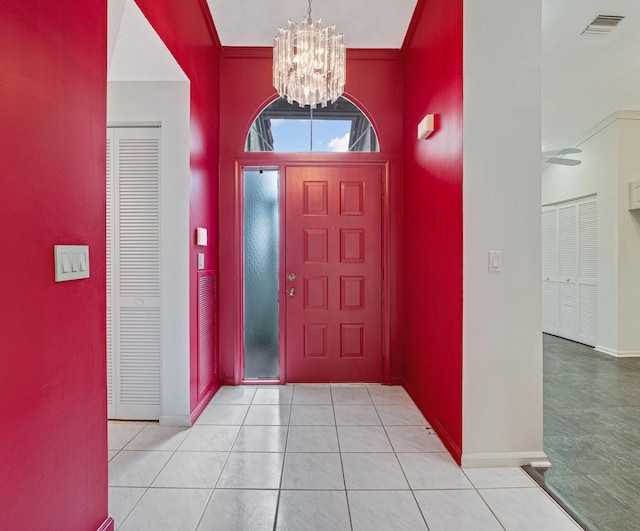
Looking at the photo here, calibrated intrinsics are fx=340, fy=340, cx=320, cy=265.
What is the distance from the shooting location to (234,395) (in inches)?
114

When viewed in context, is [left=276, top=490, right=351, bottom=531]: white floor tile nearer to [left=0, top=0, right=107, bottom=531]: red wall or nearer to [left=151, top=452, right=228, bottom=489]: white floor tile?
[left=151, top=452, right=228, bottom=489]: white floor tile

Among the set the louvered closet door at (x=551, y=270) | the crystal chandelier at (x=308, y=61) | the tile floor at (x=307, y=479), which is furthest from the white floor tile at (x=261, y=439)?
the louvered closet door at (x=551, y=270)

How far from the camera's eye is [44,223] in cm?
108

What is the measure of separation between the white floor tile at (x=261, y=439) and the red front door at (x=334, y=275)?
878 millimetres

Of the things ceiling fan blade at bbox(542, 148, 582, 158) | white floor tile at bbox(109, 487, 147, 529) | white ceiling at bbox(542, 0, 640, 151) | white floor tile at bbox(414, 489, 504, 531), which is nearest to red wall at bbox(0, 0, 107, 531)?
white floor tile at bbox(109, 487, 147, 529)

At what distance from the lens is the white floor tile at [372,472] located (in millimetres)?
1745

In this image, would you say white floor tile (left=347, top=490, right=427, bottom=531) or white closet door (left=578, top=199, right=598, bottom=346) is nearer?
white floor tile (left=347, top=490, right=427, bottom=531)

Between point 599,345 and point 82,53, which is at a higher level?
point 82,53

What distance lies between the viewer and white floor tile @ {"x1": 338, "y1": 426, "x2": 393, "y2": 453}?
209 cm

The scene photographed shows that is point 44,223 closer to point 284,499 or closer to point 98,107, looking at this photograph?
point 98,107

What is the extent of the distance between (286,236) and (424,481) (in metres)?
2.17

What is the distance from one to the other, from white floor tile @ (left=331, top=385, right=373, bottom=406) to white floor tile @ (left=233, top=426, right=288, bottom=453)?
621mm

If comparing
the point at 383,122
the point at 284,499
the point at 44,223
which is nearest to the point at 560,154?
the point at 383,122

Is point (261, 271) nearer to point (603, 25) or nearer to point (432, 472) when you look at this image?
point (432, 472)
